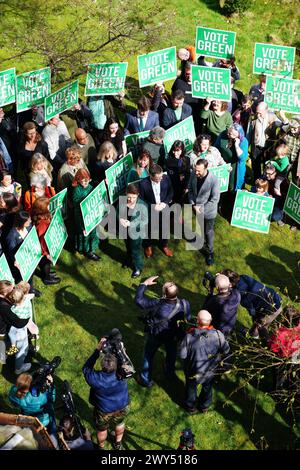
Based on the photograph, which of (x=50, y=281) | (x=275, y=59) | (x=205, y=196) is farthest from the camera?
(x=275, y=59)

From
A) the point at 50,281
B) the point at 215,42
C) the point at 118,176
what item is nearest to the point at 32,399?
the point at 50,281

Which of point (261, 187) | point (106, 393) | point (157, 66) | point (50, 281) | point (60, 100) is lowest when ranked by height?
point (50, 281)

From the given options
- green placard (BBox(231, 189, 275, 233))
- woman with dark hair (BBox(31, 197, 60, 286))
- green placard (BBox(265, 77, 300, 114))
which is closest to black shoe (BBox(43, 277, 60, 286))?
woman with dark hair (BBox(31, 197, 60, 286))

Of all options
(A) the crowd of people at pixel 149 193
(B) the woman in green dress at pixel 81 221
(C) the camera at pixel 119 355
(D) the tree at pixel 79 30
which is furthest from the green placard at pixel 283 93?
(C) the camera at pixel 119 355

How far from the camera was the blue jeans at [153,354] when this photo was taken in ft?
34.4

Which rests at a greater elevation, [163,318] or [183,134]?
[183,134]

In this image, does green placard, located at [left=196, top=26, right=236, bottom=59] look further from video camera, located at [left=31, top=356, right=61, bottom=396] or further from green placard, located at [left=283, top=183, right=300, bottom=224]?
video camera, located at [left=31, top=356, right=61, bottom=396]

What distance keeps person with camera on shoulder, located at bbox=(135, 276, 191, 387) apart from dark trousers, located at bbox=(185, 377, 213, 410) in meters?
0.68

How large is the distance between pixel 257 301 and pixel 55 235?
11.6 ft

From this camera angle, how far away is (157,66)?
14.2 m

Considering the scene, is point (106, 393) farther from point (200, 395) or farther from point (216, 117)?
point (216, 117)

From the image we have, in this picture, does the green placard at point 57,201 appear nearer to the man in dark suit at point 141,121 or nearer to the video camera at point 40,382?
the man in dark suit at point 141,121

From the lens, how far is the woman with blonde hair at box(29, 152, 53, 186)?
39.5ft

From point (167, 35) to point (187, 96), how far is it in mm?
4290
